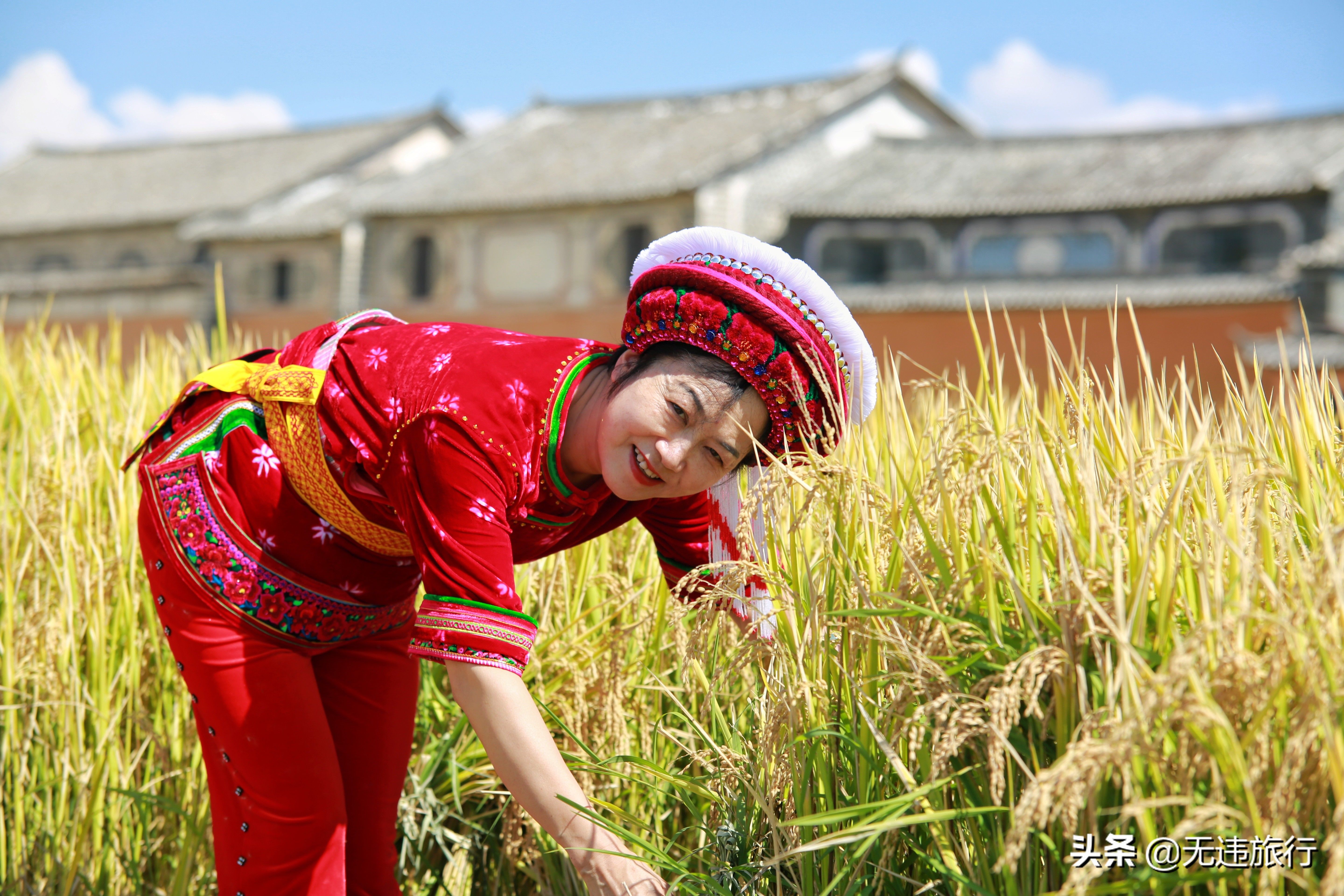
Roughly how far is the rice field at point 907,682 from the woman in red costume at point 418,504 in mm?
146

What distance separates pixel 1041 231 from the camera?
696 inches

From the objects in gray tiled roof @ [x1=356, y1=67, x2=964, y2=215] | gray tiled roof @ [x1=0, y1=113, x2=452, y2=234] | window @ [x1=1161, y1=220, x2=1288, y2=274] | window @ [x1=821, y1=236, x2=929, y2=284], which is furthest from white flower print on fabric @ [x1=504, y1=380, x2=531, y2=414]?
gray tiled roof @ [x1=0, y1=113, x2=452, y2=234]

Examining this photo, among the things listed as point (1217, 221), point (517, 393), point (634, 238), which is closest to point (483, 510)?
point (517, 393)

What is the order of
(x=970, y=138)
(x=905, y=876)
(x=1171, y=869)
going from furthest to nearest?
(x=970, y=138) < (x=905, y=876) < (x=1171, y=869)

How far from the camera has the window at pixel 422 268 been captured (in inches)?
867

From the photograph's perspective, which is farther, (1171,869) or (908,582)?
(908,582)

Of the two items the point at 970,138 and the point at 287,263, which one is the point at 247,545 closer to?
the point at 970,138

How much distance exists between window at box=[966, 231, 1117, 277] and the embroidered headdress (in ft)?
55.9

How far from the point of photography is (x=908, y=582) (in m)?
1.32

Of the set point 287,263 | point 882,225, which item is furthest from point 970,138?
point 287,263

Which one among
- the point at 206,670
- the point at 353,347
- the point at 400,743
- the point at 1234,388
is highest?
the point at 353,347

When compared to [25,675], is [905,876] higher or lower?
lower

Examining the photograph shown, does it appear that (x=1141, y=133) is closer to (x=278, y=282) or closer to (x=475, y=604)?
(x=278, y=282)

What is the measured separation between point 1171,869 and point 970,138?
20.9 m
